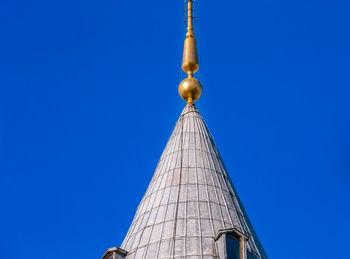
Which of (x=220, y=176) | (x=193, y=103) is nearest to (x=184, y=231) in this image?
(x=220, y=176)

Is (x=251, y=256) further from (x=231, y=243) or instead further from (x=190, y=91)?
(x=190, y=91)

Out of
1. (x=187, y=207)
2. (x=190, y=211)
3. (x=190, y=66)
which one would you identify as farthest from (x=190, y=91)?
(x=190, y=211)

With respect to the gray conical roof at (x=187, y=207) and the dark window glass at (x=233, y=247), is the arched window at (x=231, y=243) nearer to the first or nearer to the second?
the dark window glass at (x=233, y=247)

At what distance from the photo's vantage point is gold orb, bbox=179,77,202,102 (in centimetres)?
3316

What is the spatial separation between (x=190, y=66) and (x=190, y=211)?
29.8 feet

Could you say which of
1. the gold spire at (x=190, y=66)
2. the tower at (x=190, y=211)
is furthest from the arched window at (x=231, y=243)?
the gold spire at (x=190, y=66)

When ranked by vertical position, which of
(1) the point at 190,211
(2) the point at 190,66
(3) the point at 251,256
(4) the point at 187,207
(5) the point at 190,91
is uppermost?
(2) the point at 190,66

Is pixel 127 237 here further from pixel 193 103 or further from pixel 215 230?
pixel 193 103

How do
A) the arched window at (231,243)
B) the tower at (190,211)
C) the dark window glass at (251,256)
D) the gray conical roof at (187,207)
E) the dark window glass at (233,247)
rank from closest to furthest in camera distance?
the arched window at (231,243) < the dark window glass at (233,247) < the tower at (190,211) < the gray conical roof at (187,207) < the dark window glass at (251,256)

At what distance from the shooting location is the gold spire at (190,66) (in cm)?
3316

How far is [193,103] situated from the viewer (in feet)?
109

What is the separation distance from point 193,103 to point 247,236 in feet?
27.0

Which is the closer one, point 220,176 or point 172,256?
point 172,256

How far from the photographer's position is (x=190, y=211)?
26875mm
